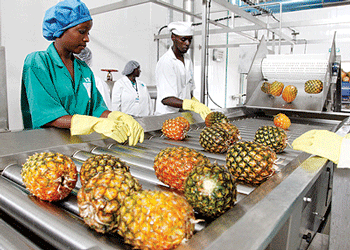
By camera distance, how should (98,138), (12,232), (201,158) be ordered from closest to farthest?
1. (12,232)
2. (201,158)
3. (98,138)

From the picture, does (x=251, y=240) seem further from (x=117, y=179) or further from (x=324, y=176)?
(x=324, y=176)

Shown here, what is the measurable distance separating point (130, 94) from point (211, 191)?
174 inches

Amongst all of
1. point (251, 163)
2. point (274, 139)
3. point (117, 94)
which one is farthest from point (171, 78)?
point (251, 163)

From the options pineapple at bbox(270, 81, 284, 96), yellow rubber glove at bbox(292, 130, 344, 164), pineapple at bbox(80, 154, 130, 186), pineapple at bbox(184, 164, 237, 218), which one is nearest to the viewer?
pineapple at bbox(184, 164, 237, 218)

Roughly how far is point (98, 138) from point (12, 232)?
105 centimetres

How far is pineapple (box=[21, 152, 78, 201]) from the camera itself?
0.96m

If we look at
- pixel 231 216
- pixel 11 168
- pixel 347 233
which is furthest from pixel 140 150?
pixel 347 233

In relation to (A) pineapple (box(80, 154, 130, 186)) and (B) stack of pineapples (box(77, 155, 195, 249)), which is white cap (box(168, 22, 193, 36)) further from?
(B) stack of pineapples (box(77, 155, 195, 249))

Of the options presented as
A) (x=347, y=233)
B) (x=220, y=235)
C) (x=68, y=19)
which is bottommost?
(x=347, y=233)

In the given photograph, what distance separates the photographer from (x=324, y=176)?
149 cm

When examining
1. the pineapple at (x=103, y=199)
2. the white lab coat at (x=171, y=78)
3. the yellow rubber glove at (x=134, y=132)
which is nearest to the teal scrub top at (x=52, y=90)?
the yellow rubber glove at (x=134, y=132)

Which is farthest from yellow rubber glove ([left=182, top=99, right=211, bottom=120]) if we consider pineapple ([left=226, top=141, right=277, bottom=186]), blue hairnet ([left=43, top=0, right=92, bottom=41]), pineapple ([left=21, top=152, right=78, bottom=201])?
pineapple ([left=21, top=152, right=78, bottom=201])

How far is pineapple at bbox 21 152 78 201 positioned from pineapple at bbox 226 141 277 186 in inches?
28.6

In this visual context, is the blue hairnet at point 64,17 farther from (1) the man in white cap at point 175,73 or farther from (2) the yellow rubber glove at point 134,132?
(1) the man in white cap at point 175,73
